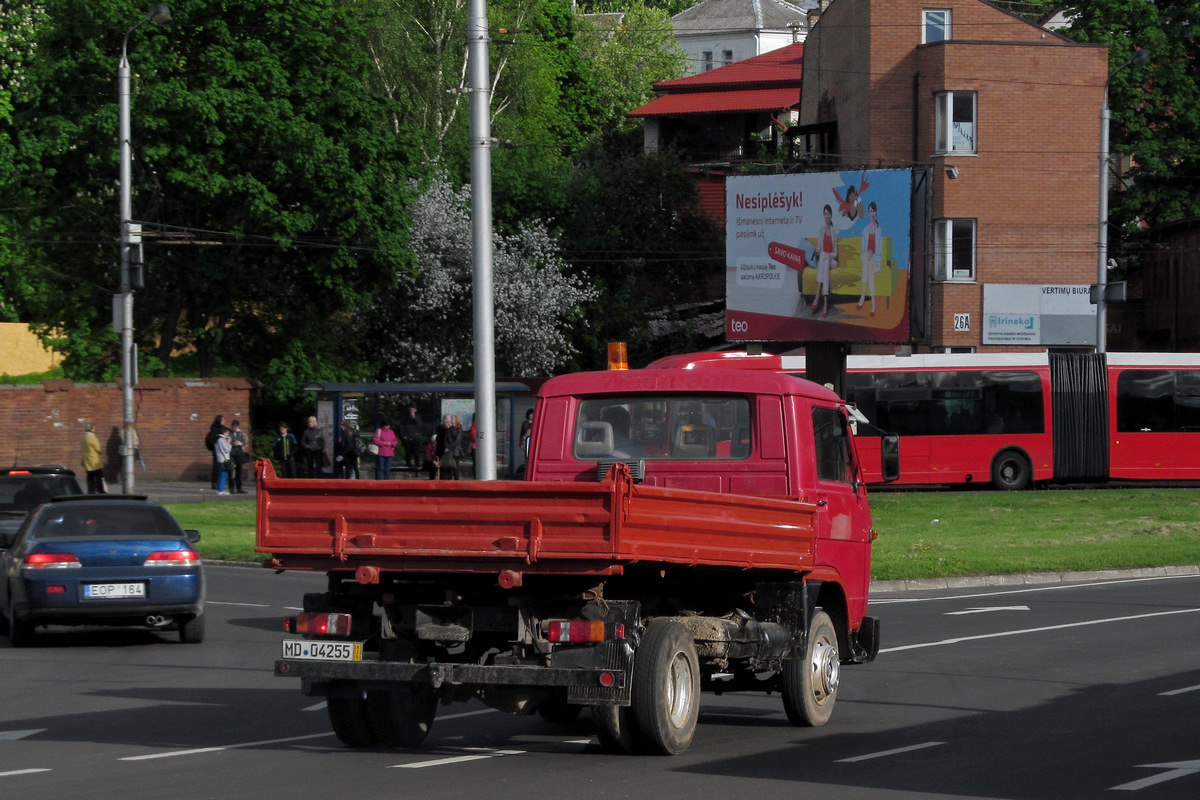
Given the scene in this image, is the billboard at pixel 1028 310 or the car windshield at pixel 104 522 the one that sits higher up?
the billboard at pixel 1028 310

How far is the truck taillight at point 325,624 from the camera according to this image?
8.75 m

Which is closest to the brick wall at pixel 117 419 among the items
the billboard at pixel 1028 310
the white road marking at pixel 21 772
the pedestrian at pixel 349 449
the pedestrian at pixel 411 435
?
the pedestrian at pixel 411 435

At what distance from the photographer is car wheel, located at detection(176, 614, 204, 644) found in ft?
50.5

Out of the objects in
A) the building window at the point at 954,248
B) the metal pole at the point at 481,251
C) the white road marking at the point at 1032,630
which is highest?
the building window at the point at 954,248

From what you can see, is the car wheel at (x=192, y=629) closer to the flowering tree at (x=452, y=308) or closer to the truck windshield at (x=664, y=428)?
the truck windshield at (x=664, y=428)

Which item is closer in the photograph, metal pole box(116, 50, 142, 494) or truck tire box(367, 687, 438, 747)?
truck tire box(367, 687, 438, 747)

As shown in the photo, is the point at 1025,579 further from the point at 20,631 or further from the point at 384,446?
the point at 384,446

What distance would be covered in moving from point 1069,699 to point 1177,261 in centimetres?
4524

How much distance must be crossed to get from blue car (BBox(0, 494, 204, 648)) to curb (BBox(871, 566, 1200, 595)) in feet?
31.2

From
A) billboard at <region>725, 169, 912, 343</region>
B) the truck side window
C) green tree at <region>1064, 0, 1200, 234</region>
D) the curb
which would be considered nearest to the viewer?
the truck side window

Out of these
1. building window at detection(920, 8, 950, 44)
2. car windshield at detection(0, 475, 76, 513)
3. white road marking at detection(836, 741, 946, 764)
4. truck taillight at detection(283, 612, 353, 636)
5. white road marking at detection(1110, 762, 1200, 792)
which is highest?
building window at detection(920, 8, 950, 44)

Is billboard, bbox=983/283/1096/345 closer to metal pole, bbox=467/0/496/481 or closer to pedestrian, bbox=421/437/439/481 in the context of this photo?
pedestrian, bbox=421/437/439/481

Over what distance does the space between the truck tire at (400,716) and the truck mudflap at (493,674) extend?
597mm

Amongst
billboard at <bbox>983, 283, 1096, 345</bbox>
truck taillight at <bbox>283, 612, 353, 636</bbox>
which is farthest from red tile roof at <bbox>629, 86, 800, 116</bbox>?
truck taillight at <bbox>283, 612, 353, 636</bbox>
